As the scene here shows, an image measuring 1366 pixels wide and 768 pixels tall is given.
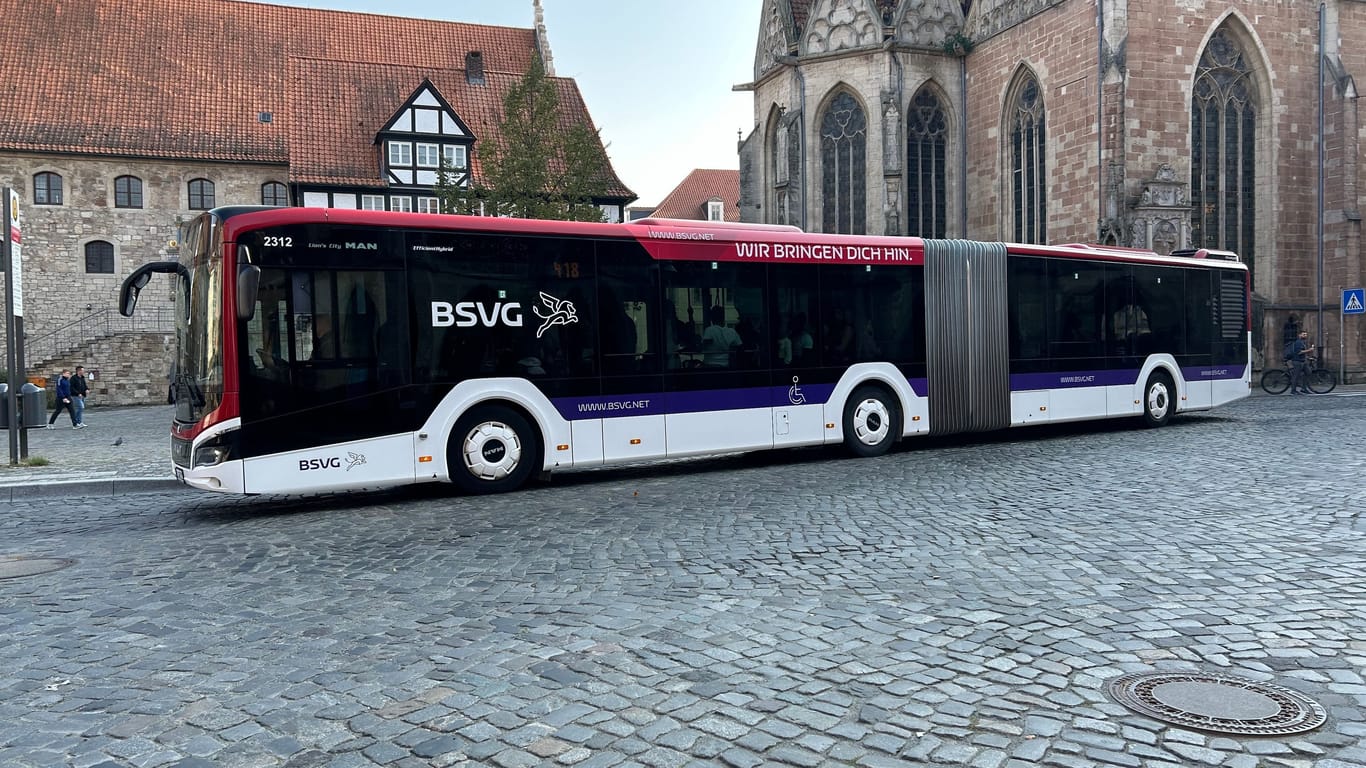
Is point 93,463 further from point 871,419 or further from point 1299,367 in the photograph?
point 1299,367

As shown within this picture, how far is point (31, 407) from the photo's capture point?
1544 centimetres

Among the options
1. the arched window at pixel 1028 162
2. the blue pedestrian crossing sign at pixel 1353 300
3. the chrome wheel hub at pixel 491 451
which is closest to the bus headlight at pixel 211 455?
the chrome wheel hub at pixel 491 451

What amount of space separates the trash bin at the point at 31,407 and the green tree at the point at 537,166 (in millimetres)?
11414

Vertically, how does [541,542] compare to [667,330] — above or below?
below

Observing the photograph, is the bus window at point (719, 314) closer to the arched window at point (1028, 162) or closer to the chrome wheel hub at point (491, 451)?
the chrome wheel hub at point (491, 451)

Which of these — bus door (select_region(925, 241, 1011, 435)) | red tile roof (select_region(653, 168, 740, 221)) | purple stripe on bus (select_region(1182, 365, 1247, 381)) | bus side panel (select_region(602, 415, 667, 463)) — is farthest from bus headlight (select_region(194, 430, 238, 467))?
red tile roof (select_region(653, 168, 740, 221))

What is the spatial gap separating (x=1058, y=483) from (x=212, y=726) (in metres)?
8.38

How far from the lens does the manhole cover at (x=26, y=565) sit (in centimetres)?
686

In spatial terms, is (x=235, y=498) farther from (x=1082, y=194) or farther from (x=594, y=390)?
(x=1082, y=194)

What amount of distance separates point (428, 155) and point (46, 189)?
14299mm

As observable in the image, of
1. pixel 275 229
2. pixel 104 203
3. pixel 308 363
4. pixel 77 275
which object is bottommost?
pixel 308 363

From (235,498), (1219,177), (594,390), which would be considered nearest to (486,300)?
(594,390)

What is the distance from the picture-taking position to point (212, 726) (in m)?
3.77

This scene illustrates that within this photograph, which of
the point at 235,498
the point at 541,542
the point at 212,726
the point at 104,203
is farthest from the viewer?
the point at 104,203
